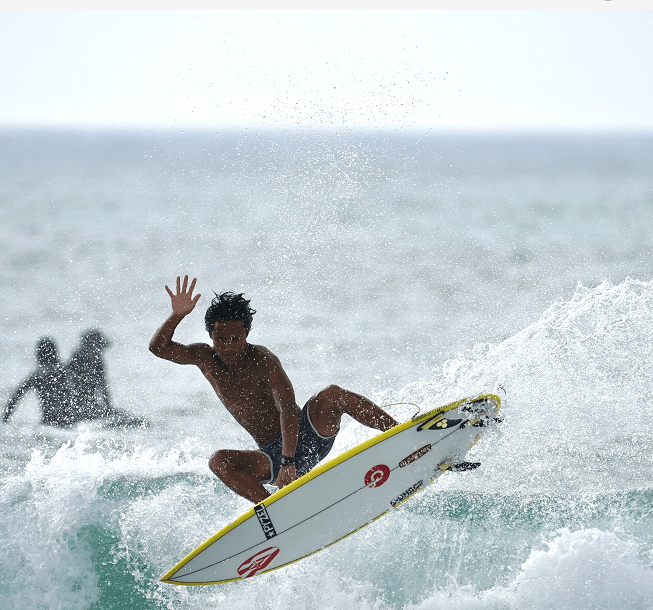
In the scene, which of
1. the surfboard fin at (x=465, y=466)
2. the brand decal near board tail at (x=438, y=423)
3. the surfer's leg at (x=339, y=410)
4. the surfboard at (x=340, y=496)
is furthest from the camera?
the surfboard fin at (x=465, y=466)

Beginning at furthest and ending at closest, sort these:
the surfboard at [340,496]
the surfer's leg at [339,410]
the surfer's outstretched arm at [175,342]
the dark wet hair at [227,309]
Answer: the surfer's leg at [339,410] → the surfboard at [340,496] → the dark wet hair at [227,309] → the surfer's outstretched arm at [175,342]

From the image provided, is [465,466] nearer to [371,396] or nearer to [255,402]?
[255,402]

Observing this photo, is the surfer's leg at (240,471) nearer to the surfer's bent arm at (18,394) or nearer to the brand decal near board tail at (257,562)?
the brand decal near board tail at (257,562)

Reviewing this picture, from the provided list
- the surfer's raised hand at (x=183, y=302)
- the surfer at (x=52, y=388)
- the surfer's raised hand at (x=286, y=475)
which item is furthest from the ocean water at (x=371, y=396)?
the surfer's raised hand at (x=183, y=302)

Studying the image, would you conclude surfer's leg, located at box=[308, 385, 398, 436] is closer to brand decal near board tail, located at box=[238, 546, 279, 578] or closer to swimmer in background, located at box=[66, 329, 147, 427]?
brand decal near board tail, located at box=[238, 546, 279, 578]

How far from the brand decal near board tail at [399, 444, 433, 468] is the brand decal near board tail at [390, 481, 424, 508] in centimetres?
25

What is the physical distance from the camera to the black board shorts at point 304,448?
4.46 metres

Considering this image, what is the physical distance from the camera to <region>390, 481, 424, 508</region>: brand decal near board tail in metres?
4.65

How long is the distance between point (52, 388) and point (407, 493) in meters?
4.60

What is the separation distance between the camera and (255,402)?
4.34 m

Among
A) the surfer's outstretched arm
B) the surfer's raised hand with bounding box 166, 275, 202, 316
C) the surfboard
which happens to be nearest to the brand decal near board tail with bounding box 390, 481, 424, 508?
the surfboard

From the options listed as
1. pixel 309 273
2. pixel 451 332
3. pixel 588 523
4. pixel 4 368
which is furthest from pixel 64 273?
pixel 588 523

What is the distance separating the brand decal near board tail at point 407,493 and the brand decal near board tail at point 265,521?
0.85 m

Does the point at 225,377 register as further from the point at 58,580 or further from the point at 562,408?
the point at 562,408
